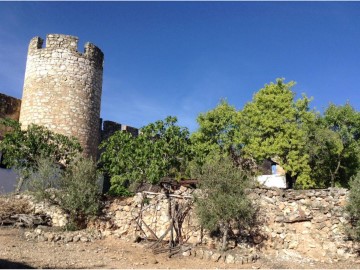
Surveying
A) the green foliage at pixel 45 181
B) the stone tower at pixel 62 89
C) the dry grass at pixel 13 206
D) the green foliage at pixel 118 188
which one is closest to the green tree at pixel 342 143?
the green foliage at pixel 118 188

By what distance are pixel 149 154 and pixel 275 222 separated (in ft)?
19.7

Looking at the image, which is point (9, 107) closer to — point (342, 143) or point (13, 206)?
point (13, 206)

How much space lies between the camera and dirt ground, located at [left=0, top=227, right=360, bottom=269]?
432 inches

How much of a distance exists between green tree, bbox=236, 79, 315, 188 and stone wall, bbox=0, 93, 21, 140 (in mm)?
11897

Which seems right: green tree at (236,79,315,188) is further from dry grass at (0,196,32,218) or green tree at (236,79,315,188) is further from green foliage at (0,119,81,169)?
dry grass at (0,196,32,218)

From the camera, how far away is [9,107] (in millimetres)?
21484

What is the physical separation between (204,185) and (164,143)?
4470mm

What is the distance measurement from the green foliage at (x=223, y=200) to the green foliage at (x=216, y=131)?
7.48 metres

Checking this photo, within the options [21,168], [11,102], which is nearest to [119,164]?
[21,168]

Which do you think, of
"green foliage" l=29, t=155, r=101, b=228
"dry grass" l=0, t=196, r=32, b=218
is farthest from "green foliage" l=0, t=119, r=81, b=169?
"green foliage" l=29, t=155, r=101, b=228

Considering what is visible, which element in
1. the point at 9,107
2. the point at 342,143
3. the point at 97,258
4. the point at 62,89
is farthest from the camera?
the point at 342,143

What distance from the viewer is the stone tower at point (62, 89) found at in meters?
20.8

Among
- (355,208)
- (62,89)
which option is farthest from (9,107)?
(355,208)

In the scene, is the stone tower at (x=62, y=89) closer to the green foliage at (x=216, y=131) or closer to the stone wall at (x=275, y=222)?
the green foliage at (x=216, y=131)
